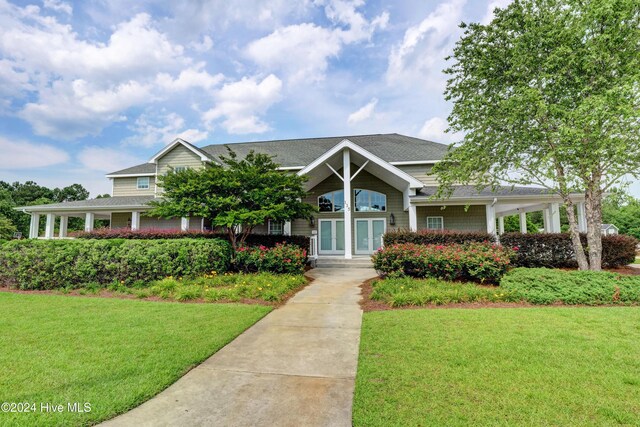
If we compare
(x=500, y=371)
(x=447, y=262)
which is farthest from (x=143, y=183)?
(x=500, y=371)

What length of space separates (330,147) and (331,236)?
684cm

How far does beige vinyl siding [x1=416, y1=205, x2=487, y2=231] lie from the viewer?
15.3 meters

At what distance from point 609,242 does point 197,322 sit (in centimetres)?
1378

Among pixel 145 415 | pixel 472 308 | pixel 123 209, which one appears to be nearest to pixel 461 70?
pixel 472 308

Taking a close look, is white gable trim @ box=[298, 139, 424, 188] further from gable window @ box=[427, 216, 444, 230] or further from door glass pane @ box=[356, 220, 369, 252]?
door glass pane @ box=[356, 220, 369, 252]

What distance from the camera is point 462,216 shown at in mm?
15430

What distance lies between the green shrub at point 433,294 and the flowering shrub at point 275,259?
9.93 feet

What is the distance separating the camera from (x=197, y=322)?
534 cm

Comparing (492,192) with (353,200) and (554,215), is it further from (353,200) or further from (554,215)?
(353,200)

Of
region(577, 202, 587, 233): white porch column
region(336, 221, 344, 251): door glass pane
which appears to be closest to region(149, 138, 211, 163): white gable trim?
region(336, 221, 344, 251): door glass pane

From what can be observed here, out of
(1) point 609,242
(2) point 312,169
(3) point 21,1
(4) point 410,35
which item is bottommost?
(1) point 609,242

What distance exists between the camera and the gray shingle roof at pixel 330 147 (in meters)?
17.3

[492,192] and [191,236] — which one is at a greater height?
[492,192]

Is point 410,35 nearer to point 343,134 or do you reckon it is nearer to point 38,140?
point 343,134
